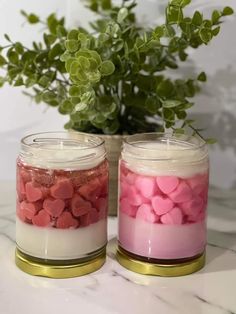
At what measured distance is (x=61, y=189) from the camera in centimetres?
70

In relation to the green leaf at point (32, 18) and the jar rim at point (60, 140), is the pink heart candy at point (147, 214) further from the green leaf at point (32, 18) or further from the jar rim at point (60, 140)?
the green leaf at point (32, 18)

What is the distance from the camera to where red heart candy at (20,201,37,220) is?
718mm

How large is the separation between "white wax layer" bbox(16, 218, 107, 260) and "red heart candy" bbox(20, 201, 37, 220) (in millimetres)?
13

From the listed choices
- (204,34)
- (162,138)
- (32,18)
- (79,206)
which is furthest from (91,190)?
(32,18)

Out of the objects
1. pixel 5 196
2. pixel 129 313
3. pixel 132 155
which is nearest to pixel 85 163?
pixel 132 155

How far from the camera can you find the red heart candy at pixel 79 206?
0.71m

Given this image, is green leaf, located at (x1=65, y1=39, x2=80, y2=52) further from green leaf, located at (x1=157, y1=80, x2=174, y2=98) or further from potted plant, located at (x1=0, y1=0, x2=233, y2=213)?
green leaf, located at (x1=157, y1=80, x2=174, y2=98)

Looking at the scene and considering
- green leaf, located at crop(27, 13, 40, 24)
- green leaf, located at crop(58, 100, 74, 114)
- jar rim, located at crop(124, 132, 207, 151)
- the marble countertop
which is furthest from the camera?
green leaf, located at crop(27, 13, 40, 24)

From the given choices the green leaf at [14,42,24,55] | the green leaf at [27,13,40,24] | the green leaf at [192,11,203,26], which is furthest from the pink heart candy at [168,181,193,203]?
the green leaf at [27,13,40,24]

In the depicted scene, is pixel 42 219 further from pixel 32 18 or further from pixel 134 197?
pixel 32 18

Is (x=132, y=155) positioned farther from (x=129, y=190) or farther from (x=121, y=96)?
(x=121, y=96)

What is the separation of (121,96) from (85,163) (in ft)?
0.68

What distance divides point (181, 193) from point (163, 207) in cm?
3

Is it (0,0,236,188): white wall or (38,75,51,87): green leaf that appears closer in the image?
(38,75,51,87): green leaf
